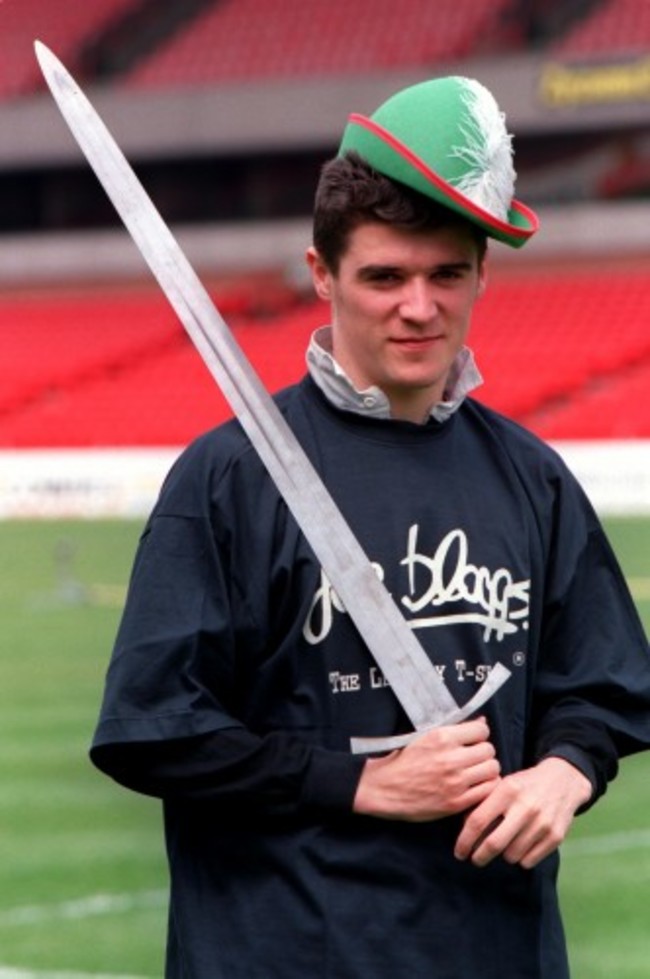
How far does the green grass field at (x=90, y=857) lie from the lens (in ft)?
21.1

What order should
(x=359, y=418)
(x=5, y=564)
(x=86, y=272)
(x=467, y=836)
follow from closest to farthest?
(x=467, y=836) < (x=359, y=418) < (x=5, y=564) < (x=86, y=272)

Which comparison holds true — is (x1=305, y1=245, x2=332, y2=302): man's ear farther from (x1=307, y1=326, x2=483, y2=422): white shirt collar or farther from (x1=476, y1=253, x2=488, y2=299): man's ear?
→ (x1=476, y1=253, x2=488, y2=299): man's ear

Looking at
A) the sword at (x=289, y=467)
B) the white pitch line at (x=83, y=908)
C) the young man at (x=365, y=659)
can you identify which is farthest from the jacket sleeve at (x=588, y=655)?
the white pitch line at (x=83, y=908)

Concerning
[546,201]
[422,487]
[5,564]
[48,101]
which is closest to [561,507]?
[422,487]

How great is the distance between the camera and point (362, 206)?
2.81 meters

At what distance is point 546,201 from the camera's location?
31.1m

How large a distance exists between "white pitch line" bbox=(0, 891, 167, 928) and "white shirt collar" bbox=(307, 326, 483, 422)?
4165 mm

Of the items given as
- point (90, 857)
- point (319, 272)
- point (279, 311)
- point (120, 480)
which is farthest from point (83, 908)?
point (279, 311)

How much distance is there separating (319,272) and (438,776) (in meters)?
0.69

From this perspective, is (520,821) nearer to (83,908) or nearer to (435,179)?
(435,179)

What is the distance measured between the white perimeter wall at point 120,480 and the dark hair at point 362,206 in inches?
602

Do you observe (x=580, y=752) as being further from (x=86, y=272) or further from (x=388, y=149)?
(x=86, y=272)

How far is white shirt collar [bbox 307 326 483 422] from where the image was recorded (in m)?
2.86

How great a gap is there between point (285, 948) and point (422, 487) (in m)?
0.60
